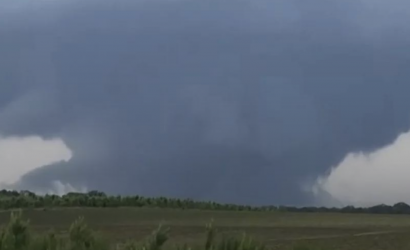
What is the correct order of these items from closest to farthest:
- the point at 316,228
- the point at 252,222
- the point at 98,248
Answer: the point at 98,248 < the point at 316,228 < the point at 252,222

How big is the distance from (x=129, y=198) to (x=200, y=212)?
4159mm

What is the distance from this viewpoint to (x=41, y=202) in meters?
35.2

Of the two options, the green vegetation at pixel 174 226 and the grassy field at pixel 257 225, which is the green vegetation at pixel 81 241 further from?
the grassy field at pixel 257 225

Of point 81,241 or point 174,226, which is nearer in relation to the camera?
point 81,241

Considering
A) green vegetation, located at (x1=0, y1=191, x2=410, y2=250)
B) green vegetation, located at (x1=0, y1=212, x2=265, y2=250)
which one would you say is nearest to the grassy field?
green vegetation, located at (x1=0, y1=191, x2=410, y2=250)

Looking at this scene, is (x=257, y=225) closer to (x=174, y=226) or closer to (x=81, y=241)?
(x=174, y=226)

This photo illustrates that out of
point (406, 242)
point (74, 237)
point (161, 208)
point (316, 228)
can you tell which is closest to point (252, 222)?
point (316, 228)

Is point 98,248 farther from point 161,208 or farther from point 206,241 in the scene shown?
point 161,208

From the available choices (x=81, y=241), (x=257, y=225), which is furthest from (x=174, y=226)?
(x=81, y=241)

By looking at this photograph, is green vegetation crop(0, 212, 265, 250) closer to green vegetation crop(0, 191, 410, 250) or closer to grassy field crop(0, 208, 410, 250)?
green vegetation crop(0, 191, 410, 250)

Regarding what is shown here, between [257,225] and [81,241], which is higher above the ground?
[257,225]

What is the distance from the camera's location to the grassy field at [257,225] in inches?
751

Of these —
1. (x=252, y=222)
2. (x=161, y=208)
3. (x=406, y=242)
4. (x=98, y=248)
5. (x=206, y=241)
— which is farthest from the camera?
(x=161, y=208)

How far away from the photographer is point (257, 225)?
26.2 metres
